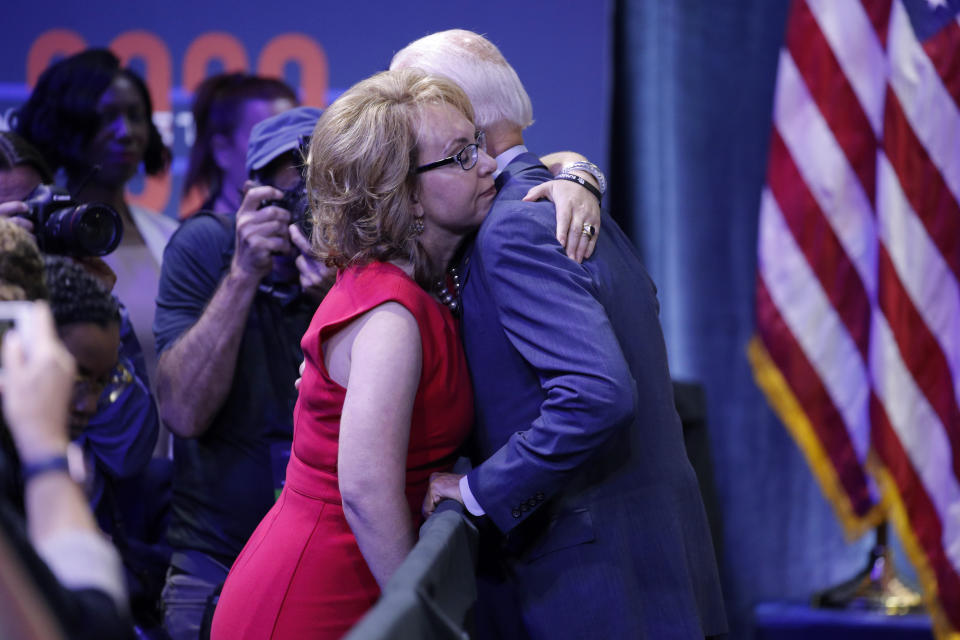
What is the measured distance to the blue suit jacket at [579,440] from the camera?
1.56 m

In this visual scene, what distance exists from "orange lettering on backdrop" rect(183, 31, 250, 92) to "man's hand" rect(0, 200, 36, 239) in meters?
1.95

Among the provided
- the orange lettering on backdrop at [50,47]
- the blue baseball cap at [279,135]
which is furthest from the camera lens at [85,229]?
the orange lettering on backdrop at [50,47]

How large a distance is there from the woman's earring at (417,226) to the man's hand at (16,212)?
3.07 feet

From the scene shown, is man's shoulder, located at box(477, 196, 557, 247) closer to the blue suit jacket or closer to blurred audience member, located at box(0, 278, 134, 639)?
the blue suit jacket

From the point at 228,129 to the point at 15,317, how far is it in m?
2.34

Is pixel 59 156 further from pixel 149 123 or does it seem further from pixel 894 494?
pixel 894 494

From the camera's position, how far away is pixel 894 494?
12.3 ft

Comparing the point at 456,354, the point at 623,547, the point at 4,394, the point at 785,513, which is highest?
the point at 4,394

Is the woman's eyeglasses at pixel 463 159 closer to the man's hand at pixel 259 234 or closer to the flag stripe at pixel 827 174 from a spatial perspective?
the man's hand at pixel 259 234

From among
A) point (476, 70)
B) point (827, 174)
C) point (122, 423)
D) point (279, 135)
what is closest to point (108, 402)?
point (122, 423)

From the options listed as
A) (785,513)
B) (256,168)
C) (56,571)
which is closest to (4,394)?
(56,571)

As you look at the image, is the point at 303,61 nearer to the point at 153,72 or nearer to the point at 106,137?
the point at 153,72

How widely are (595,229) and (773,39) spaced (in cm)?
274

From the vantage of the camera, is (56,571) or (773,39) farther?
(773,39)
